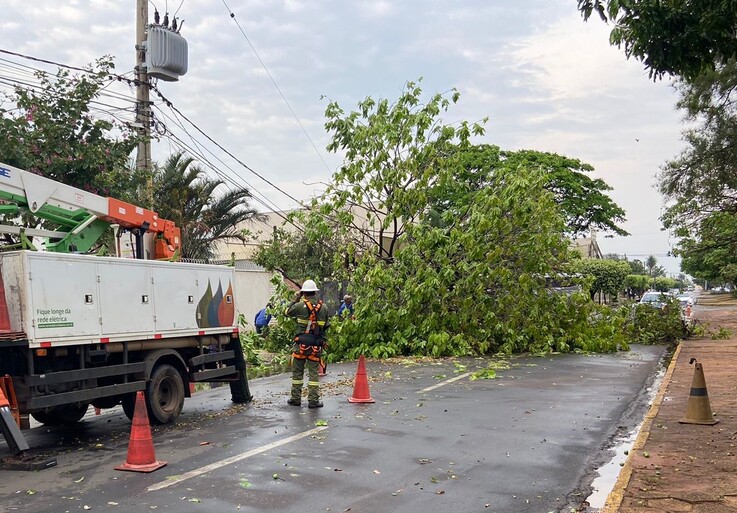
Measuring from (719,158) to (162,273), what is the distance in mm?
19378

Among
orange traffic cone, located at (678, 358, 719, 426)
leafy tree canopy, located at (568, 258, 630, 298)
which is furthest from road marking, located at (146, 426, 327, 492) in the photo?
leafy tree canopy, located at (568, 258, 630, 298)

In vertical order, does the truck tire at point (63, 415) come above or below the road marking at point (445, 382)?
above

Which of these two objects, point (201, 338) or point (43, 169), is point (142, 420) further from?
point (43, 169)

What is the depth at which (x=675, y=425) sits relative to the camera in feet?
29.8

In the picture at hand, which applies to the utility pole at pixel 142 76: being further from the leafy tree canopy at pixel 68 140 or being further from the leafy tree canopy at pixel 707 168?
the leafy tree canopy at pixel 707 168

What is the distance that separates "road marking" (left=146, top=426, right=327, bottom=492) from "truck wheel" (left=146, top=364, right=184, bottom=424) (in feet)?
6.66

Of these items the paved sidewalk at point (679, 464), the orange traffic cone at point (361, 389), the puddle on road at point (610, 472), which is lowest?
the puddle on road at point (610, 472)

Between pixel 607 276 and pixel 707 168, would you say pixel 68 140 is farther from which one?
pixel 607 276

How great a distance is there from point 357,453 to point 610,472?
2674 millimetres

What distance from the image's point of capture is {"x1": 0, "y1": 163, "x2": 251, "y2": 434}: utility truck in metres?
7.62

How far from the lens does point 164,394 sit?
9953 millimetres

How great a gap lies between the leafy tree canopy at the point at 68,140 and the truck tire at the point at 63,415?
5100 millimetres

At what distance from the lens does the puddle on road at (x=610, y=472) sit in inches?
244

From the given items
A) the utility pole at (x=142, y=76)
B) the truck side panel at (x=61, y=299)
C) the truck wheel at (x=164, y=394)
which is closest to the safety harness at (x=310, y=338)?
the truck wheel at (x=164, y=394)
